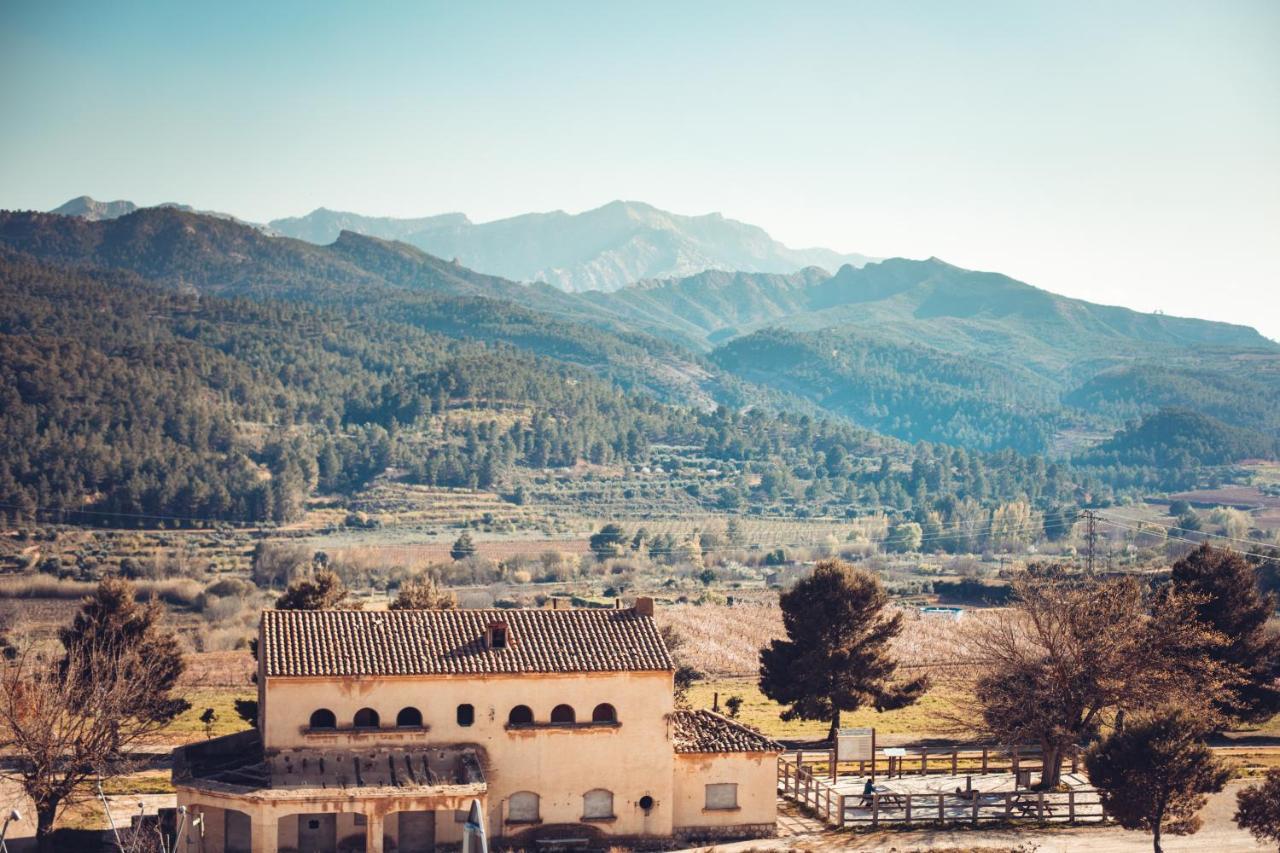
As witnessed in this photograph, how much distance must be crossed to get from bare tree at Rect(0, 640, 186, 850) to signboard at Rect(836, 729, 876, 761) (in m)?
19.5

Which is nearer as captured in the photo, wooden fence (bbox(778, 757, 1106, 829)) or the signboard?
wooden fence (bbox(778, 757, 1106, 829))

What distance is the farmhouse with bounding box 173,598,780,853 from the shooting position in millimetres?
34438

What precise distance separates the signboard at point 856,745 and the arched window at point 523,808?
9760mm

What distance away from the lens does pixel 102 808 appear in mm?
38562

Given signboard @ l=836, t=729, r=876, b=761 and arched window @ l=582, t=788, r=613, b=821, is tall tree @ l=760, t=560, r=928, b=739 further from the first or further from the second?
arched window @ l=582, t=788, r=613, b=821

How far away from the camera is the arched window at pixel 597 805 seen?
3712 cm

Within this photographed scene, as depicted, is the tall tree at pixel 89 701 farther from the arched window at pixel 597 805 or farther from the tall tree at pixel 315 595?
the arched window at pixel 597 805

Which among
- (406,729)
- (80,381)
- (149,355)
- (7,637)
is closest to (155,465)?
(80,381)

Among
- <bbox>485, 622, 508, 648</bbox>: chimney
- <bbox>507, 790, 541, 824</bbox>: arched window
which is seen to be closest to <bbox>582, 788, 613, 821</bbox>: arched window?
<bbox>507, 790, 541, 824</bbox>: arched window

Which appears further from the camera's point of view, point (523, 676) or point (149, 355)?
point (149, 355)

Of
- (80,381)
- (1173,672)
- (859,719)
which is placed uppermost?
(80,381)

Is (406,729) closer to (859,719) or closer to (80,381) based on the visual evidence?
(859,719)

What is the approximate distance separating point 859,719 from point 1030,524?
137701 millimetres

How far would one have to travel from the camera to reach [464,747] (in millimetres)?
36406
